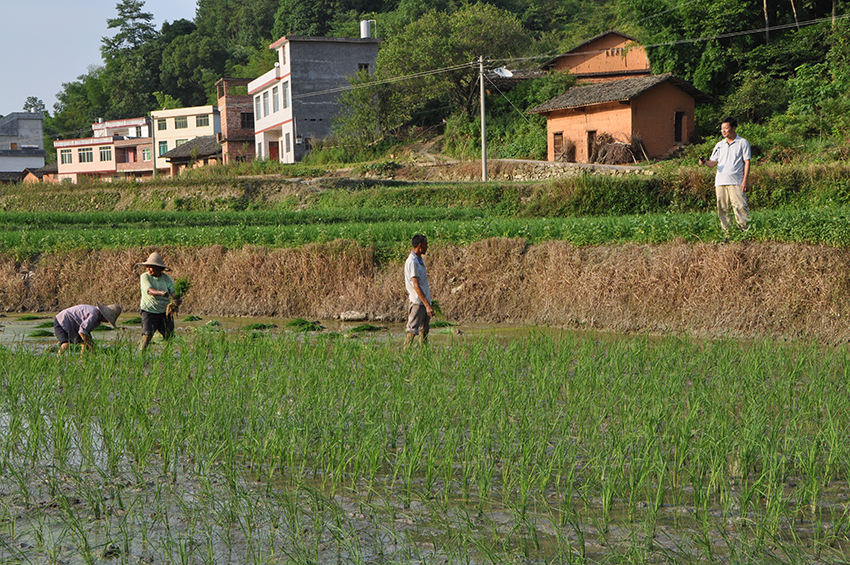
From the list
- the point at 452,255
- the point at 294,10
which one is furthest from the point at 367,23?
the point at 452,255

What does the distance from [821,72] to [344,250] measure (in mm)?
21177

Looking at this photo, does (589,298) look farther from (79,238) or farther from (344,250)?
(79,238)

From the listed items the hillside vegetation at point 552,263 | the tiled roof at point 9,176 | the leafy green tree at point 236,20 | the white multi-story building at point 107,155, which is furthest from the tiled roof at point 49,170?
the hillside vegetation at point 552,263

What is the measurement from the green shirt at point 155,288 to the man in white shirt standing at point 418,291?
266 cm

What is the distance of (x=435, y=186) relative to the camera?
23328 mm

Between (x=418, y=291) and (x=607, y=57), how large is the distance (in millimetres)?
33147

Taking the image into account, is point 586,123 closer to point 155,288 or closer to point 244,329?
point 244,329

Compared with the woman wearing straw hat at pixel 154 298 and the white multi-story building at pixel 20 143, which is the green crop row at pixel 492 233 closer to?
the woman wearing straw hat at pixel 154 298

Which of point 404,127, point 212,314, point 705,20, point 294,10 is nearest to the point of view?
point 212,314

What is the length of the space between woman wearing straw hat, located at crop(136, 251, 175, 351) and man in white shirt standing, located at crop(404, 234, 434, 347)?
264 centimetres

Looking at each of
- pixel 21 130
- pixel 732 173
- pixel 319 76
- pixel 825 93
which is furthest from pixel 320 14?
pixel 732 173

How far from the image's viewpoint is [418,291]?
7.60m

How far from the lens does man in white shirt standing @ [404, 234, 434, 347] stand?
7.55 meters

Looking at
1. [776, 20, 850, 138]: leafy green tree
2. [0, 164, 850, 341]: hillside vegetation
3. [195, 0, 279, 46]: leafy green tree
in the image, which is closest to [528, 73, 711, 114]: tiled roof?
[776, 20, 850, 138]: leafy green tree
